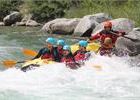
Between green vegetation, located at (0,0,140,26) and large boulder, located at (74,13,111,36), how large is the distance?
1381 mm

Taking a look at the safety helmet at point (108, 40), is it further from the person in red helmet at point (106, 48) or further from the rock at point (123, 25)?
the rock at point (123, 25)

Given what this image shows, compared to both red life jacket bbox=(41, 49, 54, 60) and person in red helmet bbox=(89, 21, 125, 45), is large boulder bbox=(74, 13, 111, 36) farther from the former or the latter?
red life jacket bbox=(41, 49, 54, 60)

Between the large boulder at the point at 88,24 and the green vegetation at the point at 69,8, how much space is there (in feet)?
4.53

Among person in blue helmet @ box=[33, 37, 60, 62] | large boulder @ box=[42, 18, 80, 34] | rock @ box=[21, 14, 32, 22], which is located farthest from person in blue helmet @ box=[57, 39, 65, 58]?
rock @ box=[21, 14, 32, 22]

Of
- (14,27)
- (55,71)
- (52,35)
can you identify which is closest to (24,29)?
(14,27)

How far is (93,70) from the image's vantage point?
519 inches

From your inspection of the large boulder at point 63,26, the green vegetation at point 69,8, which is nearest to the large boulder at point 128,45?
the green vegetation at point 69,8

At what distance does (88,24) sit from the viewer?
21531 mm

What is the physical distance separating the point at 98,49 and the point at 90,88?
332 centimetres

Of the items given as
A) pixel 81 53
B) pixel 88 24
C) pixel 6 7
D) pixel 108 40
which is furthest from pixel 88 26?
pixel 6 7

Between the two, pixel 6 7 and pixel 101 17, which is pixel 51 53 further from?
pixel 6 7

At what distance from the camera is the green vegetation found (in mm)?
23438

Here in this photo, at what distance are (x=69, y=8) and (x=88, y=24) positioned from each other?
6.35 m

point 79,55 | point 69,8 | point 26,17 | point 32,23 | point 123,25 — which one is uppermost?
point 79,55
